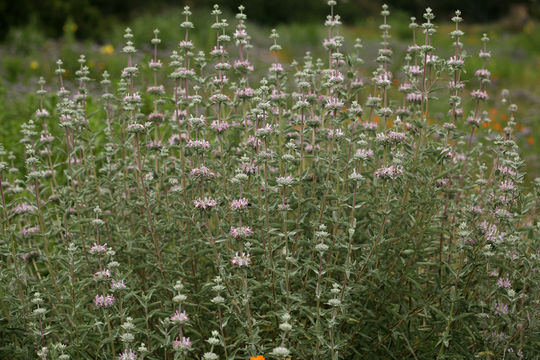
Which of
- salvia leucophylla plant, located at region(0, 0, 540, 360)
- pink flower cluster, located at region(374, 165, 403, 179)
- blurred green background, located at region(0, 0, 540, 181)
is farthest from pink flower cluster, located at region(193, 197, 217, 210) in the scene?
blurred green background, located at region(0, 0, 540, 181)

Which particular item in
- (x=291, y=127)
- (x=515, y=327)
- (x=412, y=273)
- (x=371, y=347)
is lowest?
(x=371, y=347)

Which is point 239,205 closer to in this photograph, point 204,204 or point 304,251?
point 204,204

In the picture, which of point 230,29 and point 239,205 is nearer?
point 239,205

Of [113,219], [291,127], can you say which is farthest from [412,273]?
[113,219]

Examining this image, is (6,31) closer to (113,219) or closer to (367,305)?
(113,219)

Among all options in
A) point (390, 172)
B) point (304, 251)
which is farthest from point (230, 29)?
point (390, 172)

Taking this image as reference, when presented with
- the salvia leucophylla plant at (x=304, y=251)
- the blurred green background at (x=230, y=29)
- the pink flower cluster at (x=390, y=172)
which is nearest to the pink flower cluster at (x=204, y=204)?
the salvia leucophylla plant at (x=304, y=251)

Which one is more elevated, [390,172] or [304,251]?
[390,172]

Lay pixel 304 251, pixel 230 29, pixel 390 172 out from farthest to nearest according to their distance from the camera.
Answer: pixel 230 29, pixel 304 251, pixel 390 172

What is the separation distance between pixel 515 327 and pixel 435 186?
0.84 metres

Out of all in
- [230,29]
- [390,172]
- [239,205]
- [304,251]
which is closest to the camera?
[239,205]

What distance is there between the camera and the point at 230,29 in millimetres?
15289

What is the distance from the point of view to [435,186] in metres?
3.20

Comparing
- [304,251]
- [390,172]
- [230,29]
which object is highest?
[390,172]
